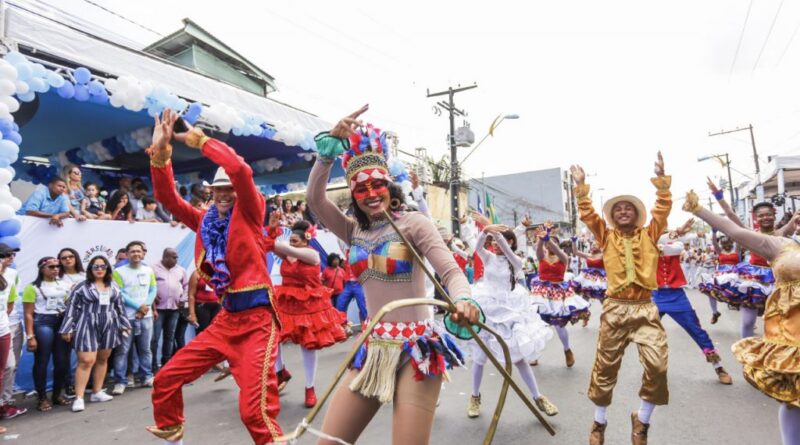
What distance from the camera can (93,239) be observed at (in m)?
6.43

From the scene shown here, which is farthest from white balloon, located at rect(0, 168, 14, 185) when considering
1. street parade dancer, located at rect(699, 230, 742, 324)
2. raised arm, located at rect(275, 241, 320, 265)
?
street parade dancer, located at rect(699, 230, 742, 324)

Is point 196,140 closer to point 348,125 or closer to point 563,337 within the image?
point 348,125

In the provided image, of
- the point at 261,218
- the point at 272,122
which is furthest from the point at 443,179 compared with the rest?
the point at 261,218

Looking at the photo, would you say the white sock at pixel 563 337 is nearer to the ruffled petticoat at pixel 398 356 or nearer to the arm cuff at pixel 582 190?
the arm cuff at pixel 582 190

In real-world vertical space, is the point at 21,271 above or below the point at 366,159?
below

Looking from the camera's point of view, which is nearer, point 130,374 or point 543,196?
point 130,374

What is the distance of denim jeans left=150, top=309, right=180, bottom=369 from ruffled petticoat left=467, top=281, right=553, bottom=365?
4.41 meters

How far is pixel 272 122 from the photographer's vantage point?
9.91 metres

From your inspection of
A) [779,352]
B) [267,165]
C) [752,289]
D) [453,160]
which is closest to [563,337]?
[752,289]

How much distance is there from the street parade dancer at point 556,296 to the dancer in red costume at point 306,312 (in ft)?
9.82

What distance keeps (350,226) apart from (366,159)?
40 centimetres

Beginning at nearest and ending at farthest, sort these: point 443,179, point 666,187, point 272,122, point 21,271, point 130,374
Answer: point 666,187 → point 21,271 → point 130,374 → point 272,122 → point 443,179

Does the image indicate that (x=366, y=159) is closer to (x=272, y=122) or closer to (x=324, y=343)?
(x=324, y=343)

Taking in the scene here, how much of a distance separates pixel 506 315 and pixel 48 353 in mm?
5266
